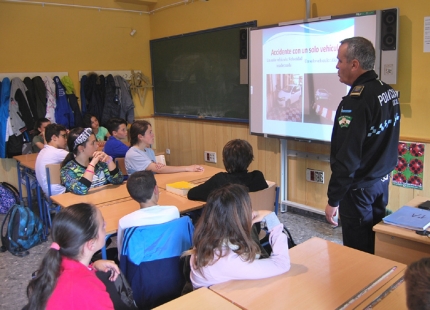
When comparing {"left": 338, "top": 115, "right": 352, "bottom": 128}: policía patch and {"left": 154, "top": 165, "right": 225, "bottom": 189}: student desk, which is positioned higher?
{"left": 338, "top": 115, "right": 352, "bottom": 128}: policía patch

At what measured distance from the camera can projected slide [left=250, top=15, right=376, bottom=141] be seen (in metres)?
→ 3.68

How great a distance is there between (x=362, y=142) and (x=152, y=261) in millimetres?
1241

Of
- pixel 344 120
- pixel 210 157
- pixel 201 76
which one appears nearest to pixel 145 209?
pixel 344 120

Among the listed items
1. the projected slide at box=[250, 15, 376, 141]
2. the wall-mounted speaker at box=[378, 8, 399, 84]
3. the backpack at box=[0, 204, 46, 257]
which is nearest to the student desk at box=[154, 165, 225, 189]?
the projected slide at box=[250, 15, 376, 141]

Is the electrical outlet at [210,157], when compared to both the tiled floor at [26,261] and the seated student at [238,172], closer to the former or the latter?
the tiled floor at [26,261]

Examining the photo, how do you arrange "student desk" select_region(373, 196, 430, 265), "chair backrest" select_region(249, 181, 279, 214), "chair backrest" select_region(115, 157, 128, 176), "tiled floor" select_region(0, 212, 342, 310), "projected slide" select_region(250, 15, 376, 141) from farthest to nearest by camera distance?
"chair backrest" select_region(115, 157, 128, 176)
"projected slide" select_region(250, 15, 376, 141)
"tiled floor" select_region(0, 212, 342, 310)
"chair backrest" select_region(249, 181, 279, 214)
"student desk" select_region(373, 196, 430, 265)

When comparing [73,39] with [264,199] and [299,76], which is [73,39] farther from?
[264,199]

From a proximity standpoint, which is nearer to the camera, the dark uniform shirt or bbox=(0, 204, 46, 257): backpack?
the dark uniform shirt

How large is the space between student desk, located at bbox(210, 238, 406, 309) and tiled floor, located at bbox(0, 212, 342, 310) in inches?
77.2

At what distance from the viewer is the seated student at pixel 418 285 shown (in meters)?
0.93

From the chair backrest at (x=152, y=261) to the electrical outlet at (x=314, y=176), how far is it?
2410 mm

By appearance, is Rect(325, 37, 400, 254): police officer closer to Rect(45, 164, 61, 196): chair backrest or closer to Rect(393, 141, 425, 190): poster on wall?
Rect(393, 141, 425, 190): poster on wall

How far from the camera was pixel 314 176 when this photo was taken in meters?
4.21

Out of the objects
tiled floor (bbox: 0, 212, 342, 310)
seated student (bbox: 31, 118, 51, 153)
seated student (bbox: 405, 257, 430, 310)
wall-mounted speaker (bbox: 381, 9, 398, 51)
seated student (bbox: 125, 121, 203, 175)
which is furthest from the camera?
seated student (bbox: 31, 118, 51, 153)
